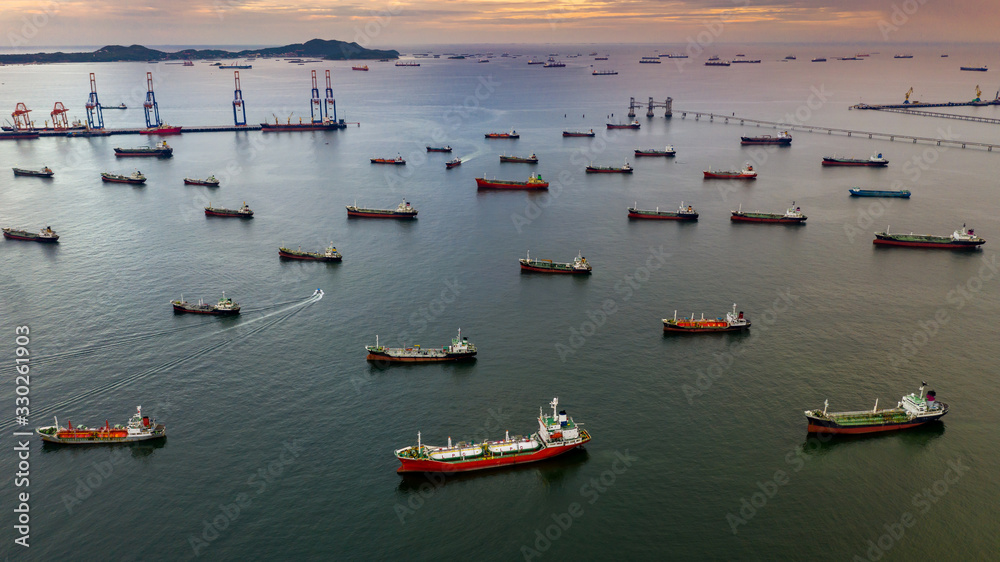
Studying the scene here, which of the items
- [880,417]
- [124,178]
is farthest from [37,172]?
[880,417]

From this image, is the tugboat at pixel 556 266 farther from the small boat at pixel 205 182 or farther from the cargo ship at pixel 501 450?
the small boat at pixel 205 182

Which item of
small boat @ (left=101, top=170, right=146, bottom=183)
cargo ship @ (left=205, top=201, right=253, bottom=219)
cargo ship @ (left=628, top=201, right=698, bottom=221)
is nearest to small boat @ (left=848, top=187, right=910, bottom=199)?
cargo ship @ (left=628, top=201, right=698, bottom=221)

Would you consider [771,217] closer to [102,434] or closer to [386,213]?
[386,213]

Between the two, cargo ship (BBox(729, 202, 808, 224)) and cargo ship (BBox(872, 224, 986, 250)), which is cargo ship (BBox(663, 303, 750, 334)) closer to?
cargo ship (BBox(872, 224, 986, 250))

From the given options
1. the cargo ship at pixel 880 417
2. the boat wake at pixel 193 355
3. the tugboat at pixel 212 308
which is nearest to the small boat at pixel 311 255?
the boat wake at pixel 193 355

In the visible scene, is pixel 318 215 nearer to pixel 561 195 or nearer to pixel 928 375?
pixel 561 195

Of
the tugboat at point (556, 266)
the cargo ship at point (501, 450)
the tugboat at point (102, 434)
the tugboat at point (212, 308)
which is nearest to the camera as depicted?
the cargo ship at point (501, 450)

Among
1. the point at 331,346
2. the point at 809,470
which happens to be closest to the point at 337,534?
the point at 331,346
